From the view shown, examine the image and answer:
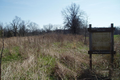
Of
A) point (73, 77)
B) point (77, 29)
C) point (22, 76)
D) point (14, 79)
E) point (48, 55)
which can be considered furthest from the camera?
point (77, 29)

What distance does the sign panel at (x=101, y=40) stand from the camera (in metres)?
3.87

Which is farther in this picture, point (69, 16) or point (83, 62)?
point (69, 16)

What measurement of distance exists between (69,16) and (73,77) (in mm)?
33643

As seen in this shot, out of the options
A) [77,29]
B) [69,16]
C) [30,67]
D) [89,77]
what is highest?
[69,16]

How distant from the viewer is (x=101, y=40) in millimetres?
3908

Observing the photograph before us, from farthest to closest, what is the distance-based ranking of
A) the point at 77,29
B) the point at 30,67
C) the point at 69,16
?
the point at 69,16 < the point at 77,29 < the point at 30,67

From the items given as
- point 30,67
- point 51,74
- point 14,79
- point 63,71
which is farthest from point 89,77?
point 14,79

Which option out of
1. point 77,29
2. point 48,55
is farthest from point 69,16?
point 48,55

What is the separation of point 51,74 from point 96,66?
211cm

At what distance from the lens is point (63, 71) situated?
11.8 feet

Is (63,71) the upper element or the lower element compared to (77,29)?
lower

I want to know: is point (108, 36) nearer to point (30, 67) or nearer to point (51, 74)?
point (51, 74)

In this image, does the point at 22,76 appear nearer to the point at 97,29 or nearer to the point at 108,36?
the point at 97,29

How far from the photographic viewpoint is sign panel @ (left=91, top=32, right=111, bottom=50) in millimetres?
3871
